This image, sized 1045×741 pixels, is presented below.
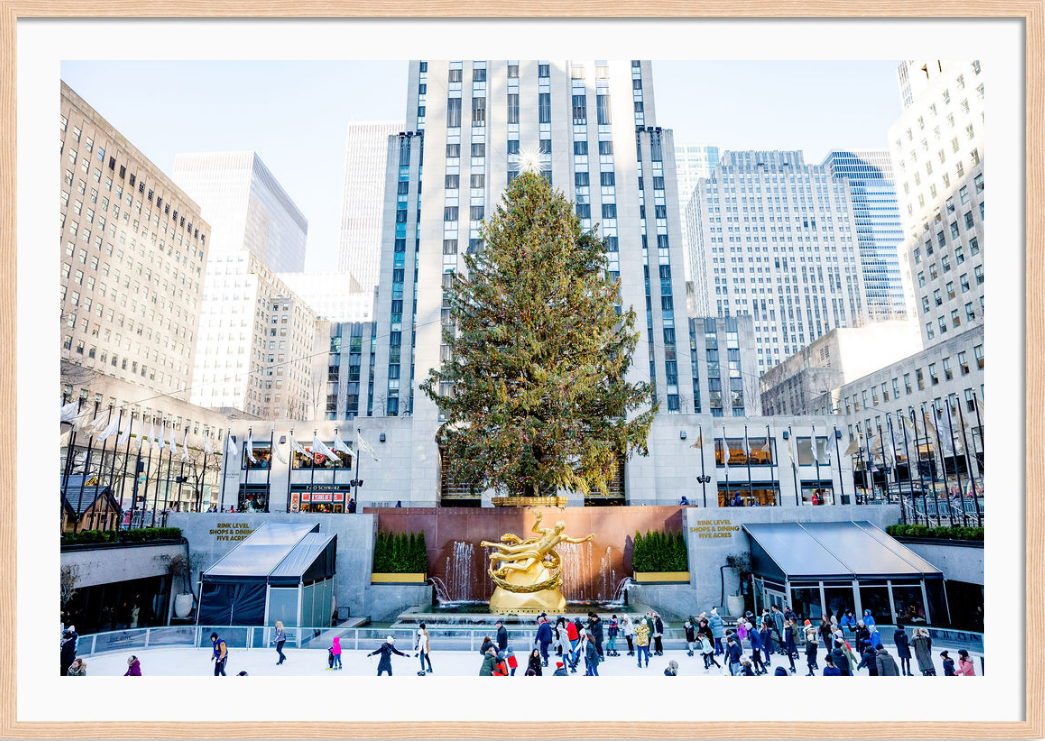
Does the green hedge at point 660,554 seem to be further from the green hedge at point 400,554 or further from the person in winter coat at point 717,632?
the green hedge at point 400,554

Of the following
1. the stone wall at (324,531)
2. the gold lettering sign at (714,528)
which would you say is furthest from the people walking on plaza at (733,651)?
the stone wall at (324,531)

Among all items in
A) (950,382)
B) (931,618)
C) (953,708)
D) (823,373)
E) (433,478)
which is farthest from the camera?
(823,373)

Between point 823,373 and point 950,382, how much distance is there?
32346 millimetres

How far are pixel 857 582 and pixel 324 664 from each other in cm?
1778

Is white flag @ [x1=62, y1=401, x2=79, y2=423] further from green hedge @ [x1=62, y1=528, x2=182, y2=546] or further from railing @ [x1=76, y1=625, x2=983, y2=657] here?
railing @ [x1=76, y1=625, x2=983, y2=657]

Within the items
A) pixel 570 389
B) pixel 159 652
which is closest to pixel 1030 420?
pixel 570 389

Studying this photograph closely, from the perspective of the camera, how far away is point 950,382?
5781cm

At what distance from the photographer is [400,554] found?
26.5 m

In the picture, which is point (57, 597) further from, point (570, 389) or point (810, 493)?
point (810, 493)

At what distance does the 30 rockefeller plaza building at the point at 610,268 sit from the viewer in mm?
46094

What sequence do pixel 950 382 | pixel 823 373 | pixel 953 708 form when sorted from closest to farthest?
pixel 953 708 → pixel 950 382 → pixel 823 373

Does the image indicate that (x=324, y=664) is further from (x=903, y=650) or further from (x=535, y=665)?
(x=903, y=650)

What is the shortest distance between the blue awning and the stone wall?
1593 cm

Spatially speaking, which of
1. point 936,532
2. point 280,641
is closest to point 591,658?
point 280,641
